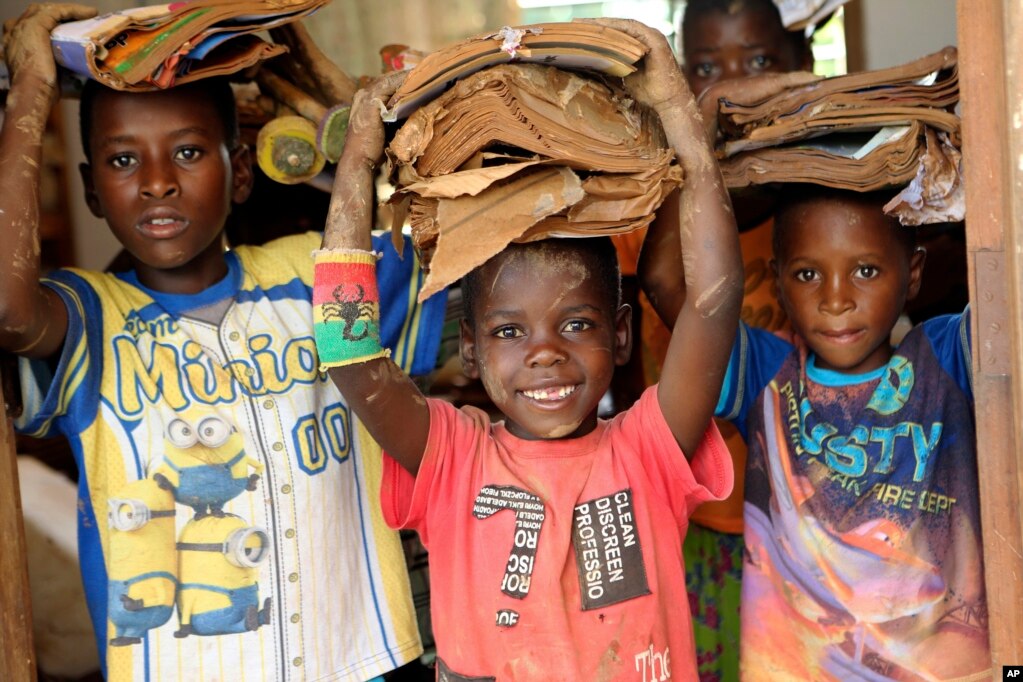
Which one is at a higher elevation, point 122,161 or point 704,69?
point 704,69

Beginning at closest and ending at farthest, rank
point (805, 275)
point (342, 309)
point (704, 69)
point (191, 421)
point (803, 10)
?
point (342, 309), point (191, 421), point (805, 275), point (803, 10), point (704, 69)

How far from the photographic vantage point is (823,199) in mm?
2109

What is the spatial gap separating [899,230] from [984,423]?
61 centimetres

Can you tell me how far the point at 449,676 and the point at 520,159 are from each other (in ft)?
2.99

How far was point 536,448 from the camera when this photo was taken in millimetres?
1977

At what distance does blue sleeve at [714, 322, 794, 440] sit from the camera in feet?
7.07

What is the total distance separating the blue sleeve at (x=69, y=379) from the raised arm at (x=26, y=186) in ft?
0.09

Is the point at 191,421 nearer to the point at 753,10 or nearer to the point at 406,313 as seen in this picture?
the point at 406,313

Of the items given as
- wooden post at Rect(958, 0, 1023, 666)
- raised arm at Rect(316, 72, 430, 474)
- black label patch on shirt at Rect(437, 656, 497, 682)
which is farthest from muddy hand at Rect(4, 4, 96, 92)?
wooden post at Rect(958, 0, 1023, 666)

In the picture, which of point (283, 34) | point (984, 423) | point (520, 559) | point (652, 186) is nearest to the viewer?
point (984, 423)

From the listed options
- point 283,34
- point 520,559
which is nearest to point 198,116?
point 283,34

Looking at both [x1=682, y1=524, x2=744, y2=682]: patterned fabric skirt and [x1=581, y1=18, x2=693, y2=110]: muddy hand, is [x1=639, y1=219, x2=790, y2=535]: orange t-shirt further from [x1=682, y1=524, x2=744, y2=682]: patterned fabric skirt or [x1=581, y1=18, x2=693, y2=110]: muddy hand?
[x1=581, y1=18, x2=693, y2=110]: muddy hand

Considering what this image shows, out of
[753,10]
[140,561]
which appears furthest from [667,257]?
[753,10]

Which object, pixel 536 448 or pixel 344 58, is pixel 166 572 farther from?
pixel 344 58
